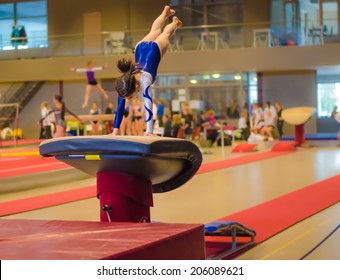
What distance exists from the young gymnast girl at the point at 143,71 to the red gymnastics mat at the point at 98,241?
1358mm

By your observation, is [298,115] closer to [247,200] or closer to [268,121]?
[268,121]

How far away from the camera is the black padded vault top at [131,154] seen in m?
3.94

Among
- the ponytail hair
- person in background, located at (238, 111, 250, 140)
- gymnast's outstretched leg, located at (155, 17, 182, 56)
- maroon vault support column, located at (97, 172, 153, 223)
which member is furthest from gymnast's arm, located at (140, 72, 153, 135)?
person in background, located at (238, 111, 250, 140)

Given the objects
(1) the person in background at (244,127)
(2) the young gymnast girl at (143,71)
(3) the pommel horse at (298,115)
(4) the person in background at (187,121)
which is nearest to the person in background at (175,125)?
(4) the person in background at (187,121)

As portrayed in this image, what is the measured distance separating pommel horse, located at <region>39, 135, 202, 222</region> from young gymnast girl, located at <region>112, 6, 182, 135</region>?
0.72m

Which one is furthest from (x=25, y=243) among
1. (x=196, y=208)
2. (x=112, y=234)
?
(x=196, y=208)

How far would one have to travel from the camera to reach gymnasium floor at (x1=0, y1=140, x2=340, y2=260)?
15.4 feet

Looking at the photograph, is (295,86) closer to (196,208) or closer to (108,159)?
(196,208)

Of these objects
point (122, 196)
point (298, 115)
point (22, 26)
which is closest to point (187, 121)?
point (298, 115)

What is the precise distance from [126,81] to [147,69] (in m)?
0.33

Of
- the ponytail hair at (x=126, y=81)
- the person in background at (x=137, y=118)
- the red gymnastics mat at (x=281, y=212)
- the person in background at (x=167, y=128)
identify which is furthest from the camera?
the person in background at (x=167, y=128)

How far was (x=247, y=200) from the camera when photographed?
707cm

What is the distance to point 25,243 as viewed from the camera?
3305mm

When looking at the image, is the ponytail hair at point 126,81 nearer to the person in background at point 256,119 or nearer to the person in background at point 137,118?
the person in background at point 137,118
